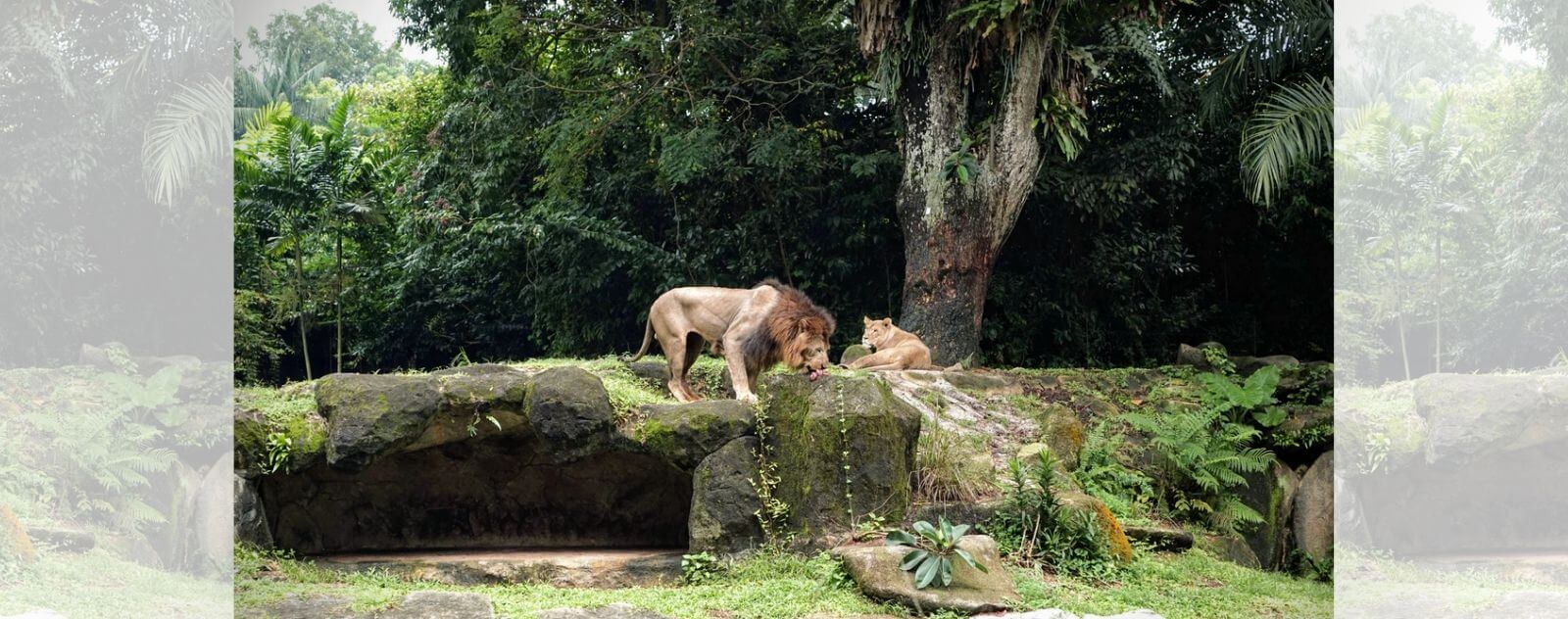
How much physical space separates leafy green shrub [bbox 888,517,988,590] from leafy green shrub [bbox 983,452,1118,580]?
3.10ft

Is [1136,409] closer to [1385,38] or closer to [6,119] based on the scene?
[1385,38]

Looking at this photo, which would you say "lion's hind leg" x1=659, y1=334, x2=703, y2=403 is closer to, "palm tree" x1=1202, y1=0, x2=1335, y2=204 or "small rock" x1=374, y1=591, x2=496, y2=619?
"small rock" x1=374, y1=591, x2=496, y2=619

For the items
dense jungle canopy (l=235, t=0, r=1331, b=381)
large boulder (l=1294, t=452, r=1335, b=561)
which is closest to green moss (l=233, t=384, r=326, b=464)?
dense jungle canopy (l=235, t=0, r=1331, b=381)

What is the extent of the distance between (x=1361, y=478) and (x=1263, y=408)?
74.2 inches

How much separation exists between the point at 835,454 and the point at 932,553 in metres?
1.04

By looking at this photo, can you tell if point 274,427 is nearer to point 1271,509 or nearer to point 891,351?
point 891,351

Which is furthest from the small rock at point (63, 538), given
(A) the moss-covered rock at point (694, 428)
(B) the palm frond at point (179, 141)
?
(A) the moss-covered rock at point (694, 428)

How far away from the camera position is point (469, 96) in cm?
1594

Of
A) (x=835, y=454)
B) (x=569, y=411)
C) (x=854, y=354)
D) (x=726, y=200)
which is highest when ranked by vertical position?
(x=726, y=200)

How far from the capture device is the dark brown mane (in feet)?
28.3

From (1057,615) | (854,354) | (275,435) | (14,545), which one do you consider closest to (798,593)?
(1057,615)

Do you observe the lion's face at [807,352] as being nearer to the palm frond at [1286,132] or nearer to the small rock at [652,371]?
the small rock at [652,371]

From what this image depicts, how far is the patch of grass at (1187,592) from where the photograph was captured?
728cm

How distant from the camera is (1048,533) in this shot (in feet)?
25.9
